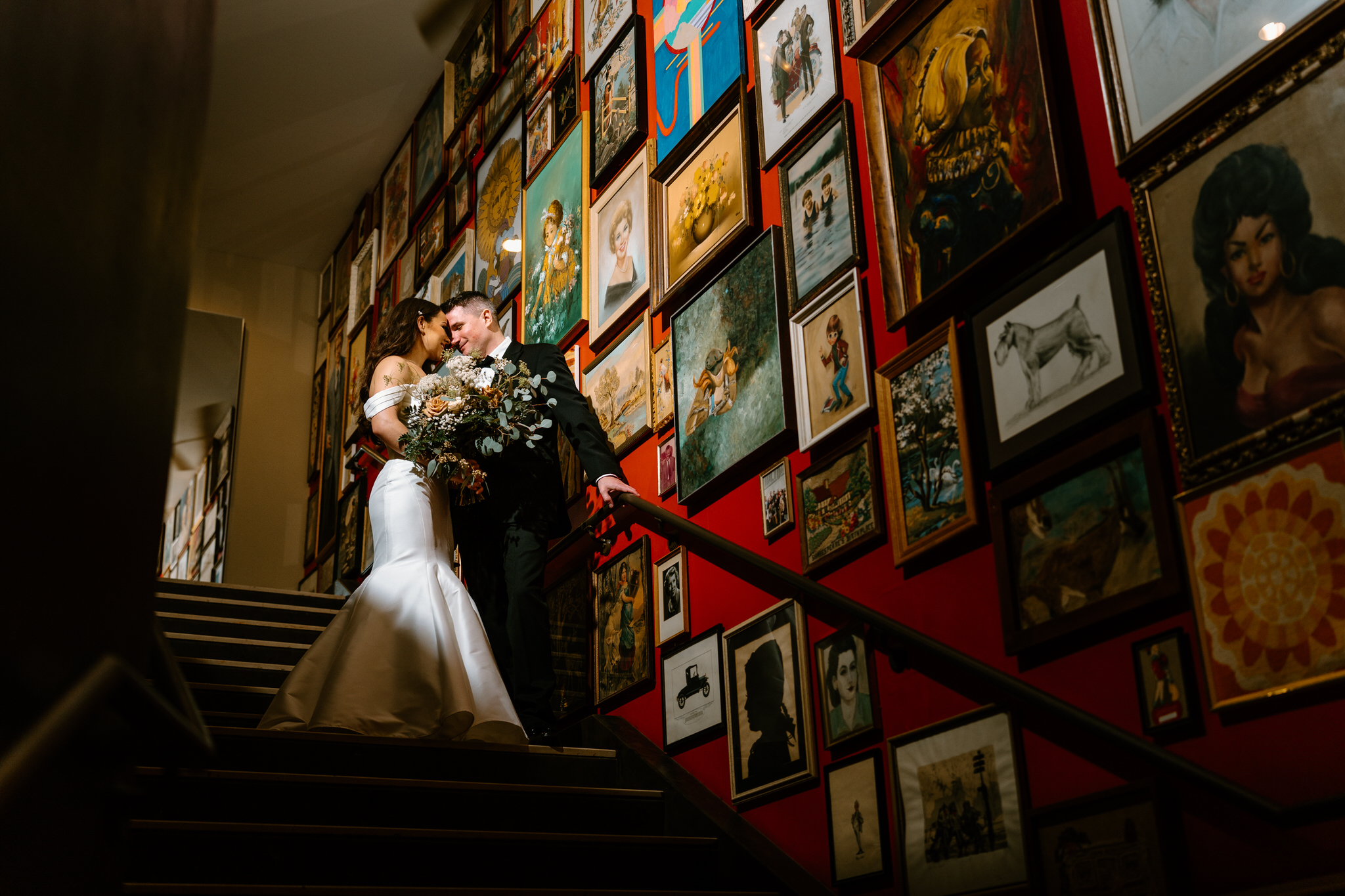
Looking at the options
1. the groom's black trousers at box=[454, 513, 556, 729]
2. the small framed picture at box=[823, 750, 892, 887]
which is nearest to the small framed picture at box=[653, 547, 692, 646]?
the groom's black trousers at box=[454, 513, 556, 729]

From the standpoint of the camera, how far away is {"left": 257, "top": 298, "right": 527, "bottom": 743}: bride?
467cm

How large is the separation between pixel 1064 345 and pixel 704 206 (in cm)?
248

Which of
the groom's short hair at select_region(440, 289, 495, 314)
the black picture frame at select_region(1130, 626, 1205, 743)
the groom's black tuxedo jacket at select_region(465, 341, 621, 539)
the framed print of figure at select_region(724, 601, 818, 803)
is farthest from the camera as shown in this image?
the groom's short hair at select_region(440, 289, 495, 314)

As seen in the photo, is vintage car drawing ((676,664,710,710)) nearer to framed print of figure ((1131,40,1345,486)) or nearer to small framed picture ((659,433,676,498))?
small framed picture ((659,433,676,498))

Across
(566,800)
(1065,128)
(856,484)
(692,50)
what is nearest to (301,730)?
(566,800)

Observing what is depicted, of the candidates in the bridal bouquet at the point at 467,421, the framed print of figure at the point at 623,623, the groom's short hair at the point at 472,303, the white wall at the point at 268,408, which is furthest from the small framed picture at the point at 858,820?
the white wall at the point at 268,408

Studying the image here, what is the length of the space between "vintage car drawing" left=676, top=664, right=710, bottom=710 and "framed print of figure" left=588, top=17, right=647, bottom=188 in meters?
2.93

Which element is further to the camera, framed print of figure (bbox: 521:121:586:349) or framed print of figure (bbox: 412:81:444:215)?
framed print of figure (bbox: 412:81:444:215)

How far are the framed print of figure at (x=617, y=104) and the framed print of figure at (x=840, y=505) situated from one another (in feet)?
9.06

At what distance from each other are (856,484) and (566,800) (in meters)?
1.51

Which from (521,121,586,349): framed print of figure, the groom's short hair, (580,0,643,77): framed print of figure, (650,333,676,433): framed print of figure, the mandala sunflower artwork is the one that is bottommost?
the mandala sunflower artwork

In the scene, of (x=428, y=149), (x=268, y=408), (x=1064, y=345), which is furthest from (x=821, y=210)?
(x=268, y=408)

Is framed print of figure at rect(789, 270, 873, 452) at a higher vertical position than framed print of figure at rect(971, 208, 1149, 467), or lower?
higher

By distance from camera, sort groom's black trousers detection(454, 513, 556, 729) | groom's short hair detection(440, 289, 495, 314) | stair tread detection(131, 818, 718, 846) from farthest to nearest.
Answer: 1. groom's short hair detection(440, 289, 495, 314)
2. groom's black trousers detection(454, 513, 556, 729)
3. stair tread detection(131, 818, 718, 846)
